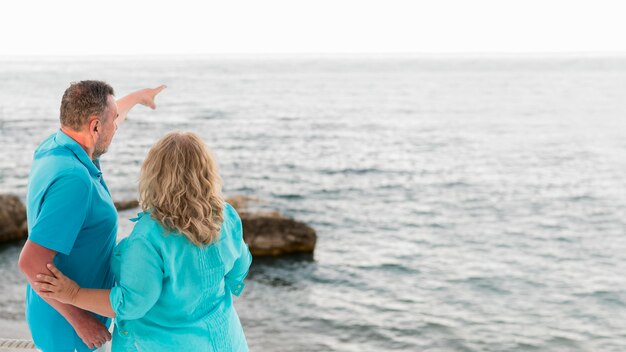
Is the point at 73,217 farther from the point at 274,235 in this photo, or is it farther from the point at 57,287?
the point at 274,235

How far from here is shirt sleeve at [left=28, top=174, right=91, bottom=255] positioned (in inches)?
102

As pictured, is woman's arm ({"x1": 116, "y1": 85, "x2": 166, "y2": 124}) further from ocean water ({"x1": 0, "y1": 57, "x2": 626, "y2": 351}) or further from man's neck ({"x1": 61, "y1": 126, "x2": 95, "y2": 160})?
ocean water ({"x1": 0, "y1": 57, "x2": 626, "y2": 351})

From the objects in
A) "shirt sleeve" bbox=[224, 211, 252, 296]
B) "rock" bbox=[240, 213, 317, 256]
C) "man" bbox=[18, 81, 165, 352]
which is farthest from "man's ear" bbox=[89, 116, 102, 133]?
"rock" bbox=[240, 213, 317, 256]

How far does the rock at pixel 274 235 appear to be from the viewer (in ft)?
49.5

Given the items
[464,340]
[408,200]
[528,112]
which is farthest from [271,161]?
[528,112]

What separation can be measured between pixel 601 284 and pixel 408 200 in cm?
923

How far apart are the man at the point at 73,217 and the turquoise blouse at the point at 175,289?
0.56ft

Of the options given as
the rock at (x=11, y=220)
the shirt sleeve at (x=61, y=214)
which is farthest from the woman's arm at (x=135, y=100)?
the rock at (x=11, y=220)

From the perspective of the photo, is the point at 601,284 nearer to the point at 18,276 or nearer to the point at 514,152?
the point at 18,276

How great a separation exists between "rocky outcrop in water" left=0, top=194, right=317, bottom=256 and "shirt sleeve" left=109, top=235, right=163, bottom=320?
1237cm

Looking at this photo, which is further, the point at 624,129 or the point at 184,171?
the point at 624,129

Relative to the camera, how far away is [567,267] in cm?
1638

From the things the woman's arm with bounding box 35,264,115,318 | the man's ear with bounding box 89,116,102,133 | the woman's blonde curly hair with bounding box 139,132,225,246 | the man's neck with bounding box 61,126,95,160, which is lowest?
the woman's arm with bounding box 35,264,115,318

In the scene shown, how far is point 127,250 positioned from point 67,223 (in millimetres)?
275
